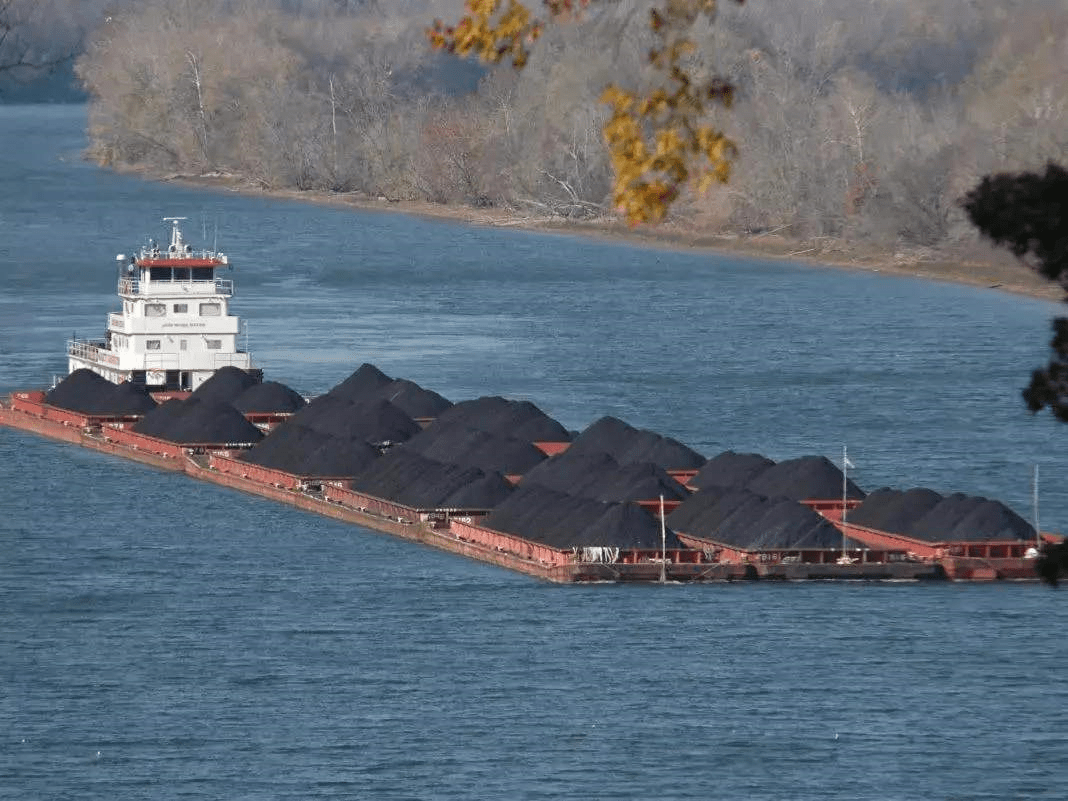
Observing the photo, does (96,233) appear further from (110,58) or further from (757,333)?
(110,58)

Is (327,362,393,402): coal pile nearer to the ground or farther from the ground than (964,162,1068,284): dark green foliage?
nearer to the ground

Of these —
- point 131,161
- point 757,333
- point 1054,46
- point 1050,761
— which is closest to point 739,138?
point 1054,46

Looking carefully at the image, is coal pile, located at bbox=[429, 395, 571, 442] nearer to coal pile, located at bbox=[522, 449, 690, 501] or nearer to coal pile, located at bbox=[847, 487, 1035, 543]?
coal pile, located at bbox=[522, 449, 690, 501]

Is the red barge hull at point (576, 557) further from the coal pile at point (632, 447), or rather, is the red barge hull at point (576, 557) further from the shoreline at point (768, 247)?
the shoreline at point (768, 247)

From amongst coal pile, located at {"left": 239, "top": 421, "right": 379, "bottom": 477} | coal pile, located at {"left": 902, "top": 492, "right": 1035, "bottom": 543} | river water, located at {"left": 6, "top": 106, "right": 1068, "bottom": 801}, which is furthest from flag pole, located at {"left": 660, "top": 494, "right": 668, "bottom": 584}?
coal pile, located at {"left": 239, "top": 421, "right": 379, "bottom": 477}

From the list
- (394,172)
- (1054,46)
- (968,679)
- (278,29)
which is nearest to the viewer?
(968,679)

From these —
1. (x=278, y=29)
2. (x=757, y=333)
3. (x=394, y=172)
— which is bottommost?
→ (x=757, y=333)
